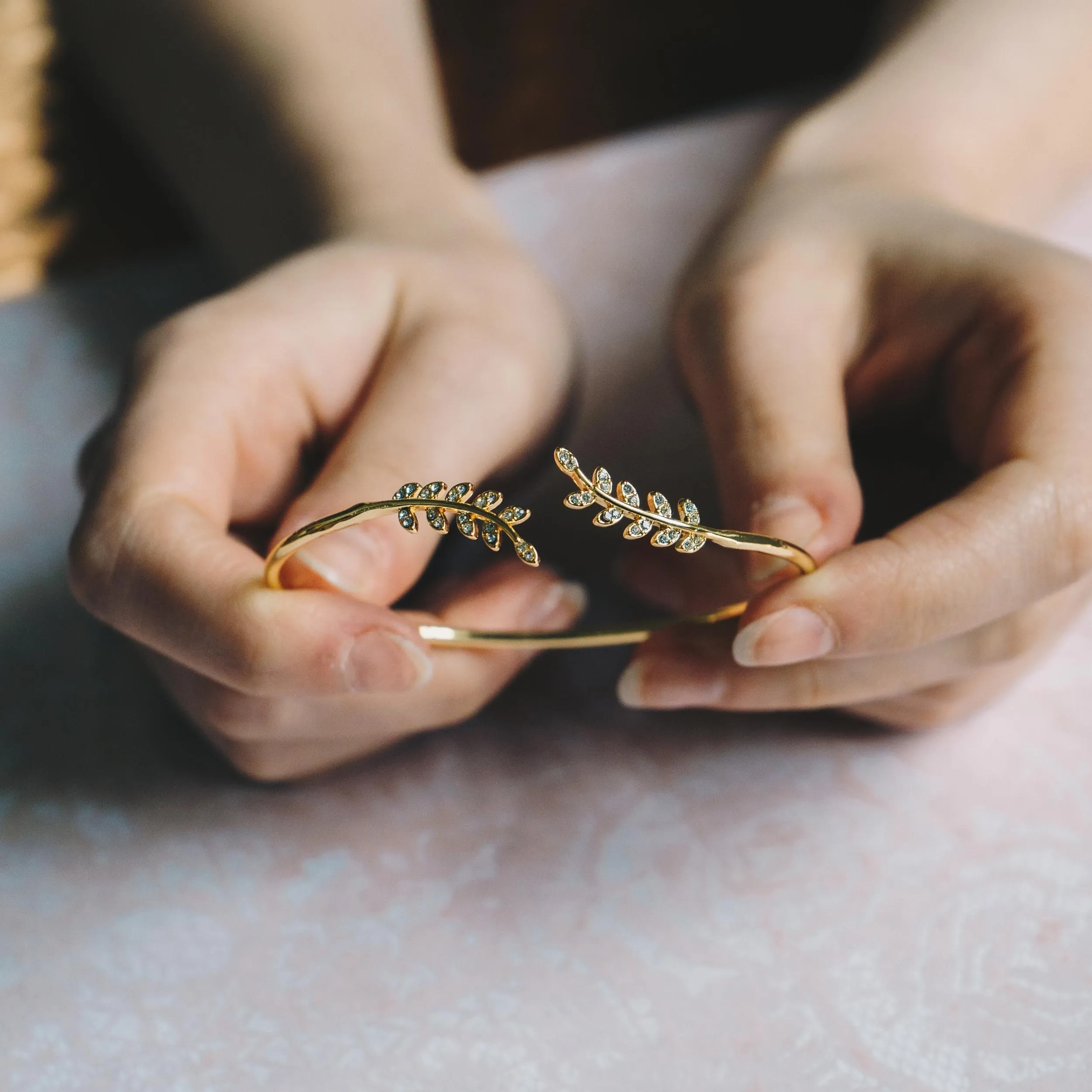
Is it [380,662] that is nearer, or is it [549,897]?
[380,662]

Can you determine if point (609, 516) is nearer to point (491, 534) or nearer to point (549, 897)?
point (491, 534)

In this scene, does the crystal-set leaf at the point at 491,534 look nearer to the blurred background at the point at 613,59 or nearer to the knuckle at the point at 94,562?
the knuckle at the point at 94,562

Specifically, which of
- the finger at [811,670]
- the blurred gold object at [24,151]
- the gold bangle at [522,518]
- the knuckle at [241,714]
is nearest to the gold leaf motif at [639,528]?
the gold bangle at [522,518]

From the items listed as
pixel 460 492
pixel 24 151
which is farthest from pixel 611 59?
pixel 460 492

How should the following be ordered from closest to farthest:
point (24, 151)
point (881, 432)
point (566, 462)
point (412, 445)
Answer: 1. point (566, 462)
2. point (412, 445)
3. point (881, 432)
4. point (24, 151)

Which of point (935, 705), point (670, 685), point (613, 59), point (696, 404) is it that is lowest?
point (935, 705)

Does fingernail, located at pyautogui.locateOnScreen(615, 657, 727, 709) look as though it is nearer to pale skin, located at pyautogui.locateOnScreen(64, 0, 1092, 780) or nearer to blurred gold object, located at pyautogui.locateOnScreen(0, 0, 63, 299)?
pale skin, located at pyautogui.locateOnScreen(64, 0, 1092, 780)

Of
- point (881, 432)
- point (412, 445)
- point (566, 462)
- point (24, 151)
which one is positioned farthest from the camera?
point (24, 151)

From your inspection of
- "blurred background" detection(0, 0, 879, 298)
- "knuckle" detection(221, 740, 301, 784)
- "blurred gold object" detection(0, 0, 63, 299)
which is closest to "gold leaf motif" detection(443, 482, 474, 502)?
"knuckle" detection(221, 740, 301, 784)
